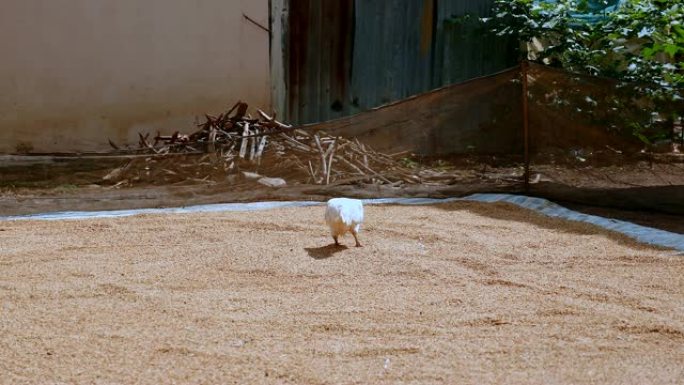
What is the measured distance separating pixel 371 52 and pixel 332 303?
5343 millimetres

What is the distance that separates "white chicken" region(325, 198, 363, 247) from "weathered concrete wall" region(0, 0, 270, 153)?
4.12 meters

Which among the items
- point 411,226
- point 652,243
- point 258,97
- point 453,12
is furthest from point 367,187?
point 453,12

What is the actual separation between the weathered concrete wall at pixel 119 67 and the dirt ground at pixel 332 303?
2971 mm

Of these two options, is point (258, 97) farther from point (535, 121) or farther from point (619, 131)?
point (619, 131)

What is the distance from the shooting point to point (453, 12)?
28.5ft

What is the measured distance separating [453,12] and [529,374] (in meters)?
6.35

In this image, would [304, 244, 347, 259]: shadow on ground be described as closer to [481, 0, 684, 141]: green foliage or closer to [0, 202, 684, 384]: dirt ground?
[0, 202, 684, 384]: dirt ground

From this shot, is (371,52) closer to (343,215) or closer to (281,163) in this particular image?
(281,163)

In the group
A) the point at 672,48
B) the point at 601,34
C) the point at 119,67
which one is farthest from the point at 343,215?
the point at 119,67

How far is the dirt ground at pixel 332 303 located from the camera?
2.79 meters

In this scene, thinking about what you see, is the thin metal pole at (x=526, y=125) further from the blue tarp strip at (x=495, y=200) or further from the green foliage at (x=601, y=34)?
the green foliage at (x=601, y=34)

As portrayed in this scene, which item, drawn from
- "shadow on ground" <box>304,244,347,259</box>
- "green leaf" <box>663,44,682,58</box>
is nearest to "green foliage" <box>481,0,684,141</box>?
"green leaf" <box>663,44,682,58</box>

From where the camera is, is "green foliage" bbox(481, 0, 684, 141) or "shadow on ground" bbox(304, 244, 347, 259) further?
"green foliage" bbox(481, 0, 684, 141)

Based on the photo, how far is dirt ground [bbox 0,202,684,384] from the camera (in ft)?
9.15
